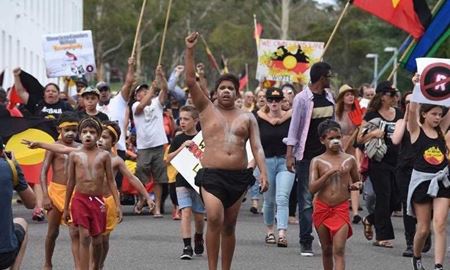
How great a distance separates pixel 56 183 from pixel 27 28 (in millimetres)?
36402

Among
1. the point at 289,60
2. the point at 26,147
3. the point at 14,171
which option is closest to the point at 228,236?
the point at 14,171

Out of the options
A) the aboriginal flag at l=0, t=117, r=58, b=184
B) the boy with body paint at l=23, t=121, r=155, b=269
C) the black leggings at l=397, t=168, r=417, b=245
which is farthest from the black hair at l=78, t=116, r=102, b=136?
the aboriginal flag at l=0, t=117, r=58, b=184

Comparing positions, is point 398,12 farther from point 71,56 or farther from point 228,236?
point 228,236

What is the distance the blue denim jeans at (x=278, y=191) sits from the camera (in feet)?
48.3

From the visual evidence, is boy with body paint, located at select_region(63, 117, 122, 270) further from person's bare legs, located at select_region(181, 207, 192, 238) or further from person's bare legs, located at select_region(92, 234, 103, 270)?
person's bare legs, located at select_region(181, 207, 192, 238)

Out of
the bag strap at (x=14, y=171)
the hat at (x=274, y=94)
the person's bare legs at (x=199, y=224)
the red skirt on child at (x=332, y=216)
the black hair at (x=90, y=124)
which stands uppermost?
the black hair at (x=90, y=124)

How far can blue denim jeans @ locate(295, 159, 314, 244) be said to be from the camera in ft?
44.7

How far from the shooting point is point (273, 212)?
598 inches

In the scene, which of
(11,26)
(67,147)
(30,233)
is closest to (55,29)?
(11,26)

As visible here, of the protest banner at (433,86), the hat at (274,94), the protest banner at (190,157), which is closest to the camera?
the protest banner at (433,86)

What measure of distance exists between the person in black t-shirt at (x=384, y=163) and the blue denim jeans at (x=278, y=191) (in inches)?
35.4

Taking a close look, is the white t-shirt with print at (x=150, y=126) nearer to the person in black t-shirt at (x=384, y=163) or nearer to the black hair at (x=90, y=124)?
the person in black t-shirt at (x=384, y=163)

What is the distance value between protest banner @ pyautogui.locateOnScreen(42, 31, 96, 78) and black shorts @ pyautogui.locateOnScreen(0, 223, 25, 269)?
39.9 ft

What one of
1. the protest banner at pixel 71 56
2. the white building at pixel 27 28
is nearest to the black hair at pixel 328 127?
the protest banner at pixel 71 56
